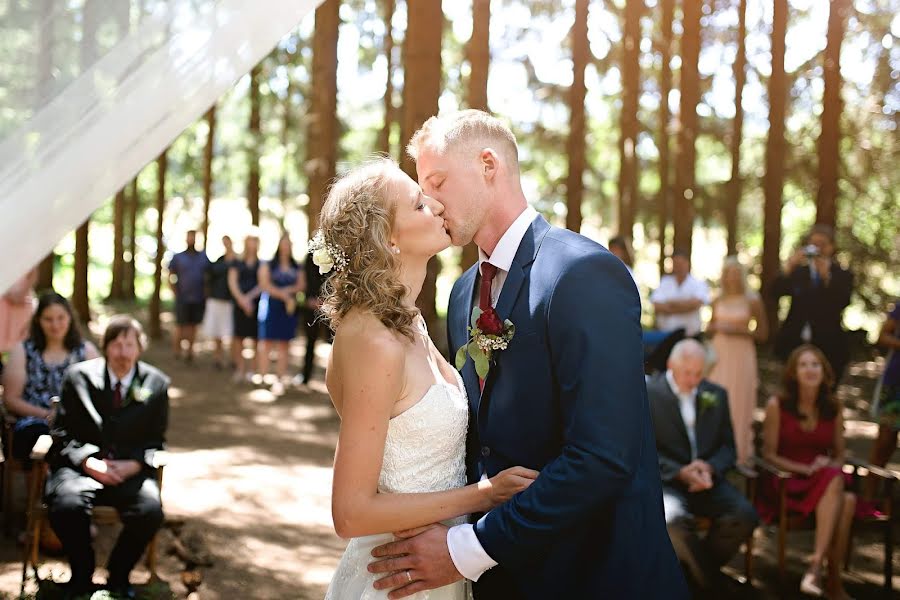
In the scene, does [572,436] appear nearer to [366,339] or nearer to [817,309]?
[366,339]

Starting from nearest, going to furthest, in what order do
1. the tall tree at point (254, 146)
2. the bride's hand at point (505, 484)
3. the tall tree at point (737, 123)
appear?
1. the bride's hand at point (505, 484)
2. the tall tree at point (737, 123)
3. the tall tree at point (254, 146)

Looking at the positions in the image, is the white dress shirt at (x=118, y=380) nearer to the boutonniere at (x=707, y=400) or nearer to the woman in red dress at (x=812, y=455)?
the boutonniere at (x=707, y=400)

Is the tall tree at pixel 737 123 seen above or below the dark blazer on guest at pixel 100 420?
above

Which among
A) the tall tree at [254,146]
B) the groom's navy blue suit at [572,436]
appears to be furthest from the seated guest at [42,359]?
the tall tree at [254,146]

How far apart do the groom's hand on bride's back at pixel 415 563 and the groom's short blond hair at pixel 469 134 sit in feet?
3.12

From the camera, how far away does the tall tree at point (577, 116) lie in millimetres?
13656

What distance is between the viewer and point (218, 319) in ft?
51.1

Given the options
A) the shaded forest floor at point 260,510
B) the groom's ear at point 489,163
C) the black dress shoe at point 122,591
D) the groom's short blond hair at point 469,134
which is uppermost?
the groom's short blond hair at point 469,134

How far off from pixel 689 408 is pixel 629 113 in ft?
45.5

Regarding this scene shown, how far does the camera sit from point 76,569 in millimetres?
5340

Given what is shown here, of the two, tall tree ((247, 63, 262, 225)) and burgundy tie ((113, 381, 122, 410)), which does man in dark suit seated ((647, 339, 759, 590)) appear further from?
tall tree ((247, 63, 262, 225))

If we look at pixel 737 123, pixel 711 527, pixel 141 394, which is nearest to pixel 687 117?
pixel 737 123

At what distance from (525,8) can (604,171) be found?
20.9 feet

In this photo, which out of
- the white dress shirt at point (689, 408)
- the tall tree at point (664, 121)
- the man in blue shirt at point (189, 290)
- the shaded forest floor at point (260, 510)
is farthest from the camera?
the tall tree at point (664, 121)
